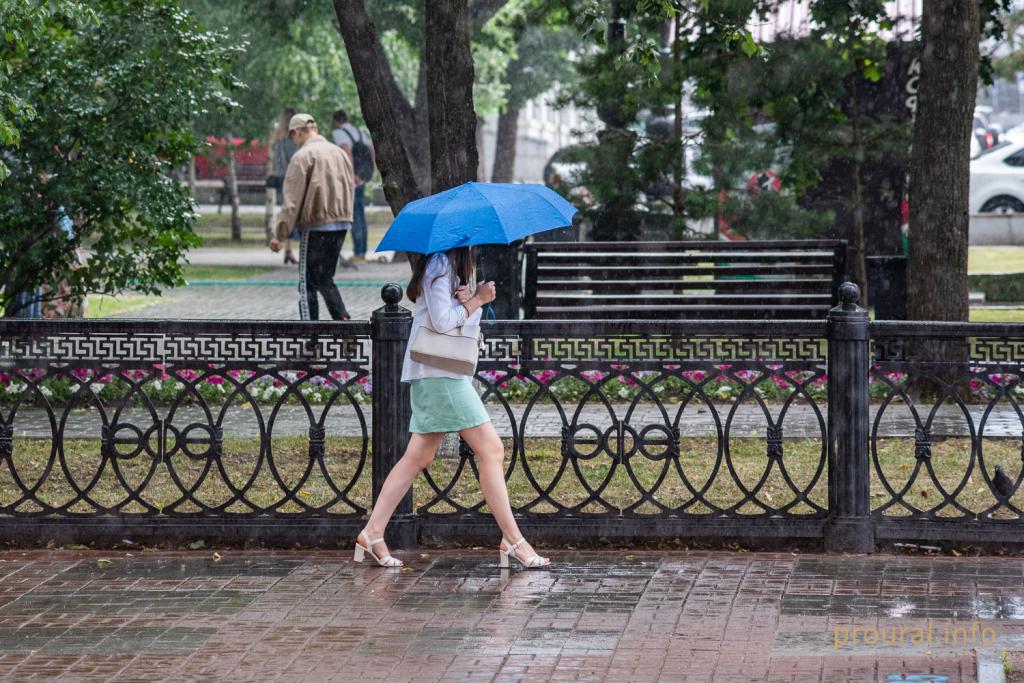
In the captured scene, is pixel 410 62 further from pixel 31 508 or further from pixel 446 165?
pixel 31 508

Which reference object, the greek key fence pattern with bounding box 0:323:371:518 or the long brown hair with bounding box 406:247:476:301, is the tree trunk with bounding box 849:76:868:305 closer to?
the greek key fence pattern with bounding box 0:323:371:518

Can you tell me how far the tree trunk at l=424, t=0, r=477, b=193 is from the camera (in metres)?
10.2

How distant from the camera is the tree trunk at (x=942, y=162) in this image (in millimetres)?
11195

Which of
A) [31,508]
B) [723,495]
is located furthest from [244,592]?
[723,495]

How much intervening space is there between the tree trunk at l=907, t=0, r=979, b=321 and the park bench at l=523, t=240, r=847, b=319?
1689 mm

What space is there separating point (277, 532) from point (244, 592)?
882 millimetres

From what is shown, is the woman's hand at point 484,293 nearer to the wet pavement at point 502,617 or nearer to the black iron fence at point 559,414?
the black iron fence at point 559,414

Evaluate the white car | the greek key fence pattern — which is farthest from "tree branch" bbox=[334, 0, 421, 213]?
the white car

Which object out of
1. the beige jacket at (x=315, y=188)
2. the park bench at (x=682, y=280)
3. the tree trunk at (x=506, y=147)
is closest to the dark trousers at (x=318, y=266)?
the beige jacket at (x=315, y=188)

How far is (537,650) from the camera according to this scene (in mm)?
5953

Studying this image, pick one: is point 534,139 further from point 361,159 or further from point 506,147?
point 361,159

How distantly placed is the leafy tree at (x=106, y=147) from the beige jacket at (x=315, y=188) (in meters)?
1.25

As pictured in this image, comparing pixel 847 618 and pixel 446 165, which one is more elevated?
pixel 446 165

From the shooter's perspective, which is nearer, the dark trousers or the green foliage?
the green foliage
